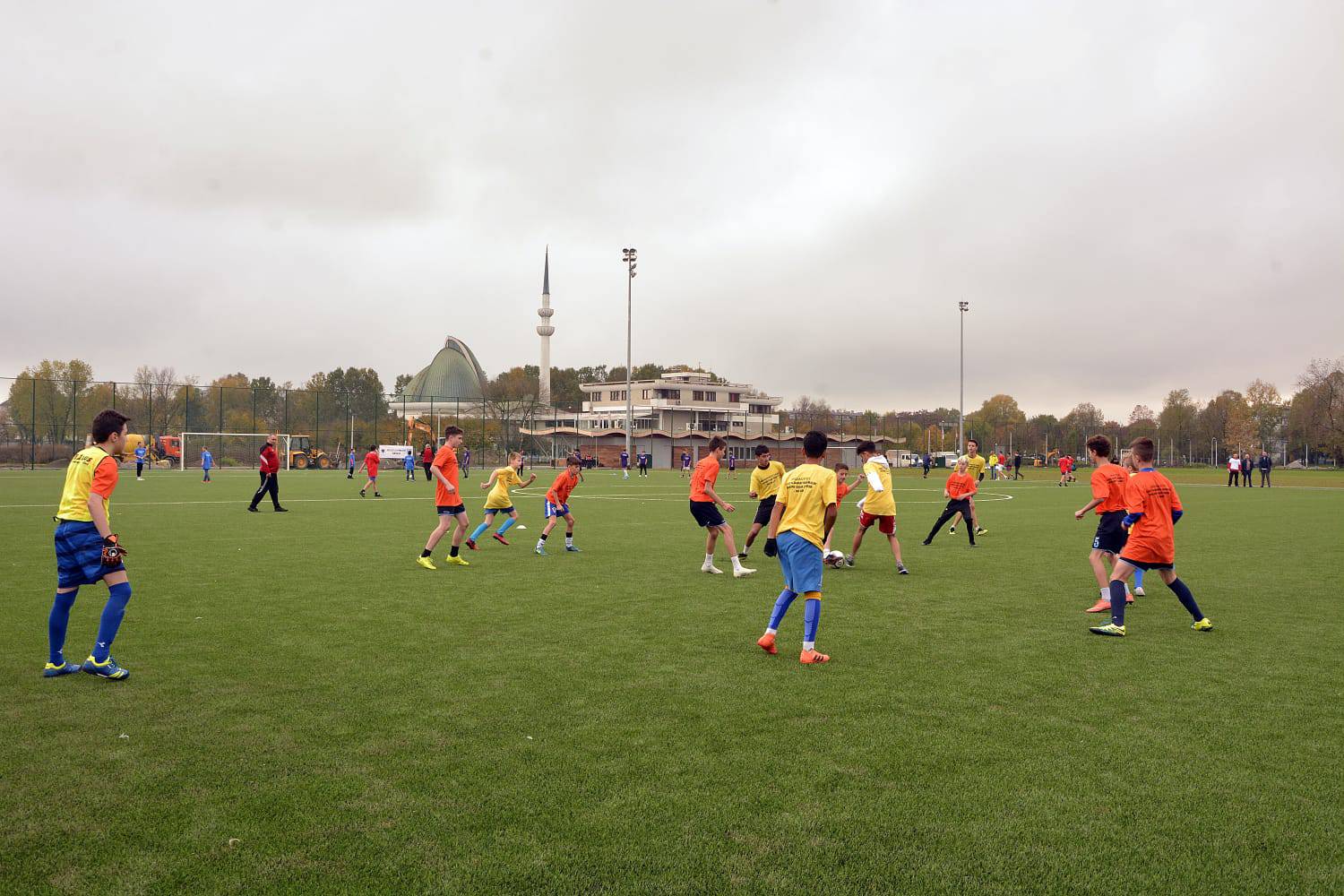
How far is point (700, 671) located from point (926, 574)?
276 inches

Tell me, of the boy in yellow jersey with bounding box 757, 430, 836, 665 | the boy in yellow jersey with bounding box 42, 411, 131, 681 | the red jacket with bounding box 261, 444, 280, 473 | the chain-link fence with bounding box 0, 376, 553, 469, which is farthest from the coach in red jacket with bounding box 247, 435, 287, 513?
the chain-link fence with bounding box 0, 376, 553, 469

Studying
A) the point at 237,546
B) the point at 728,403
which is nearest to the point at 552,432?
the point at 728,403

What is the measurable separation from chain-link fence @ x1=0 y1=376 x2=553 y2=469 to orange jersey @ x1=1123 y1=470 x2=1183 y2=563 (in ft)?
179

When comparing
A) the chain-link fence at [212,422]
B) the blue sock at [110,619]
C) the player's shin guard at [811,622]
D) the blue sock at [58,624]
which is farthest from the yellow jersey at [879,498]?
the chain-link fence at [212,422]

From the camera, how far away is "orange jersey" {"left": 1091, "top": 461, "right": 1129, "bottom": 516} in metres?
10.4

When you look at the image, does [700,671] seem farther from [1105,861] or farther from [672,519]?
[672,519]

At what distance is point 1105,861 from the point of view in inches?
153

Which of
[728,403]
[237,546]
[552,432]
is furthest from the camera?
[728,403]

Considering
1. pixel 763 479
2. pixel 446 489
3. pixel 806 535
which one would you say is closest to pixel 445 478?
pixel 446 489

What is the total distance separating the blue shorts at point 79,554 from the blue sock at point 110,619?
172 mm

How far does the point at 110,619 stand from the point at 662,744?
4414mm

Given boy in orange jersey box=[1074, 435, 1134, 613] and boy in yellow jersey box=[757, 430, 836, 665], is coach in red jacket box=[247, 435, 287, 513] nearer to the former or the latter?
boy in yellow jersey box=[757, 430, 836, 665]

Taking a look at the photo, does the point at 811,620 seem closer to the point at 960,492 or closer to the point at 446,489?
the point at 446,489

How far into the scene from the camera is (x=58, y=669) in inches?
264
